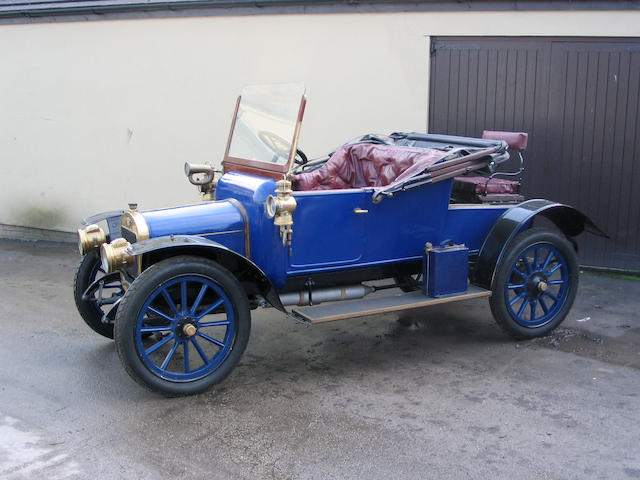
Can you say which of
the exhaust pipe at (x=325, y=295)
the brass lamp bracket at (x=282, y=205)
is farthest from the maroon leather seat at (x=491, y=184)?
the brass lamp bracket at (x=282, y=205)

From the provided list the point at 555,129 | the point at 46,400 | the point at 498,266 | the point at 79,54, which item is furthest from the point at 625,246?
the point at 79,54

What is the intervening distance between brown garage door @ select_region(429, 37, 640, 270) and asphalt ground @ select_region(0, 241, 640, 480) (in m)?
1.29

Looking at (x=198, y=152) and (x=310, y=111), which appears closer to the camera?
(x=310, y=111)

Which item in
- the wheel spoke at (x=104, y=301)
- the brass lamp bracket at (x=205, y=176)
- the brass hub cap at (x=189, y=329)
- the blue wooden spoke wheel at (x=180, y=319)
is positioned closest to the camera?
the blue wooden spoke wheel at (x=180, y=319)

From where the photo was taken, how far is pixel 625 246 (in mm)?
6777

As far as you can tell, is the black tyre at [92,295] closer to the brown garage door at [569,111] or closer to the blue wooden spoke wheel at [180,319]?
the blue wooden spoke wheel at [180,319]

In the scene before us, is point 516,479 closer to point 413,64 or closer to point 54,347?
point 54,347

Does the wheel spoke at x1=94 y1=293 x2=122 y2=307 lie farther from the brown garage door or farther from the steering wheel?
the brown garage door

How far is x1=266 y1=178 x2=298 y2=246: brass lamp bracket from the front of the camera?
4.18 m

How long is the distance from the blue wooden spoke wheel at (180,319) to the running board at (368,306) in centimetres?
44

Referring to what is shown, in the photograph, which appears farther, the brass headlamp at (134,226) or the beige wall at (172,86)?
the beige wall at (172,86)

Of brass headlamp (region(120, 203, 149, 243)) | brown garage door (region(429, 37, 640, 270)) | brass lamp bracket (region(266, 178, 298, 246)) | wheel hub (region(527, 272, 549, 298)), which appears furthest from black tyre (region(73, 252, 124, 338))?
brown garage door (region(429, 37, 640, 270))

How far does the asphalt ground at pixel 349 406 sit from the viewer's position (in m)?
3.46

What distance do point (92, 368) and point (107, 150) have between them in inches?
178
